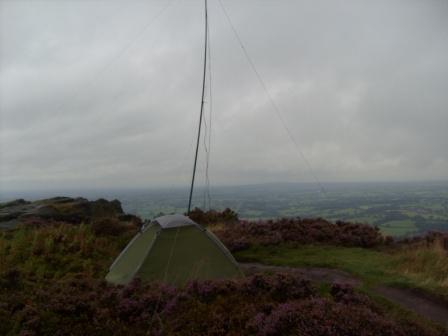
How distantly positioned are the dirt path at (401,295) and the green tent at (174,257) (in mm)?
2124

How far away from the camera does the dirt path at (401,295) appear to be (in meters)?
7.97

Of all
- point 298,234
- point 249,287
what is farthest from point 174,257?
point 298,234

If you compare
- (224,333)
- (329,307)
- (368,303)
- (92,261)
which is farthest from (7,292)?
(368,303)

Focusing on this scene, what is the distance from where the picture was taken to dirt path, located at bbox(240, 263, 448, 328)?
797cm

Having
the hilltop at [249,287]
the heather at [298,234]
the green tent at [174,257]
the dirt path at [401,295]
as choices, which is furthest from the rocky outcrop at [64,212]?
the dirt path at [401,295]

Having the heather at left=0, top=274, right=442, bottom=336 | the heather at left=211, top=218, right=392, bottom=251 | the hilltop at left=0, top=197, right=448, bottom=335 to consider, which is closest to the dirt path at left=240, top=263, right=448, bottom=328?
the hilltop at left=0, top=197, right=448, bottom=335

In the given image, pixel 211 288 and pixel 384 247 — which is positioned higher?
pixel 211 288

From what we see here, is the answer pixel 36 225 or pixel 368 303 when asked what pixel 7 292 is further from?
pixel 36 225

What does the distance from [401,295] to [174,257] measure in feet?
21.1

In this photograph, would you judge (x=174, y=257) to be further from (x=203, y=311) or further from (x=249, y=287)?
(x=203, y=311)

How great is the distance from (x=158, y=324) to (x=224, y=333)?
1326 millimetres

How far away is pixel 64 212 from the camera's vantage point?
68.1ft

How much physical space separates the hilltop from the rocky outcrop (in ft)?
1.31

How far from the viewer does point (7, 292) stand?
834 cm
